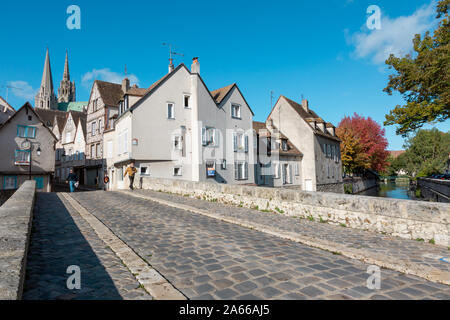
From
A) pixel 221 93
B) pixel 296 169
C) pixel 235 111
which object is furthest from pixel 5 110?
A: pixel 296 169

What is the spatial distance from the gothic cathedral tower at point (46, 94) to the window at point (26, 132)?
7512 centimetres

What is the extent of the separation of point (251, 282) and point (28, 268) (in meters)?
3.25

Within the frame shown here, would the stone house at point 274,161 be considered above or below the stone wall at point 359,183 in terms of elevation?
above

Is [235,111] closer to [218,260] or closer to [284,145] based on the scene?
[284,145]

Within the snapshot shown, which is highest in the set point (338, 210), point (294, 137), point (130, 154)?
point (294, 137)

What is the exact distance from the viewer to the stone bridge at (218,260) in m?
3.16

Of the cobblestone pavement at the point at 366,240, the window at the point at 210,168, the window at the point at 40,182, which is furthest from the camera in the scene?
the window at the point at 40,182

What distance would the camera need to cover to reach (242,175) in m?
26.9

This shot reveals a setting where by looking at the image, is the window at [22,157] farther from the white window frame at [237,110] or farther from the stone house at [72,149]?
the white window frame at [237,110]

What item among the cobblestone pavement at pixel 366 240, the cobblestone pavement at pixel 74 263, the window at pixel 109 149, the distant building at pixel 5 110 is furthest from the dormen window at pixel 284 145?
the distant building at pixel 5 110

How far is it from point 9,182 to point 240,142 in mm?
25210

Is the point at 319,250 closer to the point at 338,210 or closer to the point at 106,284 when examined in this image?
the point at 338,210
